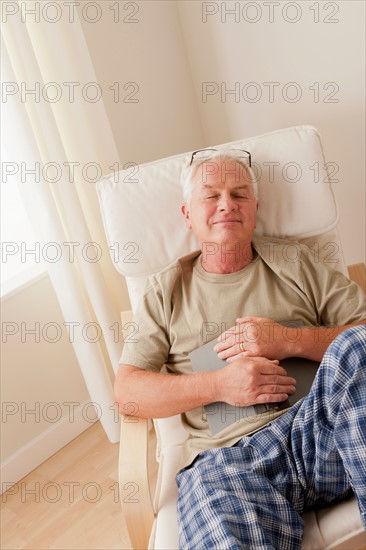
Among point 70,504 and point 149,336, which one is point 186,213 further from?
point 70,504

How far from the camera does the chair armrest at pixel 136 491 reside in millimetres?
1502

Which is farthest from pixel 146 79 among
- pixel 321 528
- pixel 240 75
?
pixel 321 528

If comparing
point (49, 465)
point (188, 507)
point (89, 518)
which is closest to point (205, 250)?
point (188, 507)

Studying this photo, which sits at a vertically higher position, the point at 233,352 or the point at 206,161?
the point at 206,161

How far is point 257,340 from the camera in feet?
5.38

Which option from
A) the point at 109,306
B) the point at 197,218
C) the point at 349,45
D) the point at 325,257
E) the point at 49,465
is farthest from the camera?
the point at 49,465

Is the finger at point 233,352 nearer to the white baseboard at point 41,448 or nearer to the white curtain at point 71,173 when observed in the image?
the white curtain at point 71,173

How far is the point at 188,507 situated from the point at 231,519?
14cm

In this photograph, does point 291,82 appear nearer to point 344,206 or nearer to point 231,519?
point 344,206

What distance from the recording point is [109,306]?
94.5 inches

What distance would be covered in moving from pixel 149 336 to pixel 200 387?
23cm

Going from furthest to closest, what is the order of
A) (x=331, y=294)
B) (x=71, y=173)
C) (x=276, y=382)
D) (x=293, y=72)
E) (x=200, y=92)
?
(x=200, y=92), (x=293, y=72), (x=71, y=173), (x=331, y=294), (x=276, y=382)

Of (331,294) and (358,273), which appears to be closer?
(331,294)

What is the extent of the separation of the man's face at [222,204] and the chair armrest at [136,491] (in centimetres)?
60
